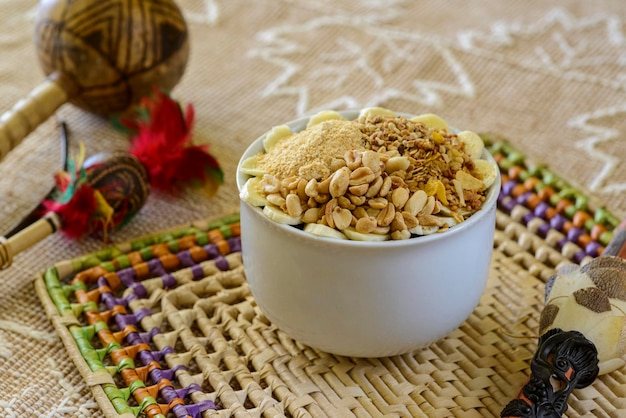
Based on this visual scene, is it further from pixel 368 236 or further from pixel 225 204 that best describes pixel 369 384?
pixel 225 204

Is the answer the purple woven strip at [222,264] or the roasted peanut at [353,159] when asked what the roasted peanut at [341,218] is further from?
the purple woven strip at [222,264]

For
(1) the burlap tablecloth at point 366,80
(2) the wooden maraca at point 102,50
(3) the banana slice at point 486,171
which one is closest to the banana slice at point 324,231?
(3) the banana slice at point 486,171

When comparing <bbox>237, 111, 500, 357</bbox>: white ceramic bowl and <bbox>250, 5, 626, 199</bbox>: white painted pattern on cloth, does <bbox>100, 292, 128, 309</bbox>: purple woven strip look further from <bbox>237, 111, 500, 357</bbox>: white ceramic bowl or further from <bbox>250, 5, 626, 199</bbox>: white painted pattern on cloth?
<bbox>250, 5, 626, 199</bbox>: white painted pattern on cloth

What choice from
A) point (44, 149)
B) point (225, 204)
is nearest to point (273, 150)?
point (225, 204)

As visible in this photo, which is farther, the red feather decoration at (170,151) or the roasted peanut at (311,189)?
the red feather decoration at (170,151)

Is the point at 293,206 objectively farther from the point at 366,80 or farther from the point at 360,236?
the point at 366,80

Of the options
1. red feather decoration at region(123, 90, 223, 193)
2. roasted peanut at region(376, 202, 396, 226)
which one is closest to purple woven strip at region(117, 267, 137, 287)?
red feather decoration at region(123, 90, 223, 193)
